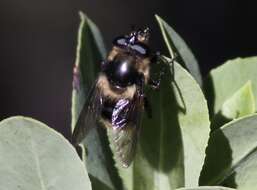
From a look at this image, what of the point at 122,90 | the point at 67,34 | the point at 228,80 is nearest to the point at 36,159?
the point at 228,80

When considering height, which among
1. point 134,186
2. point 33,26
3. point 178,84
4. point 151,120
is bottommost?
point 33,26

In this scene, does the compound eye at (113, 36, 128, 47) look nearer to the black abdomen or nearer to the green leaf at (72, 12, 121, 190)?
the black abdomen

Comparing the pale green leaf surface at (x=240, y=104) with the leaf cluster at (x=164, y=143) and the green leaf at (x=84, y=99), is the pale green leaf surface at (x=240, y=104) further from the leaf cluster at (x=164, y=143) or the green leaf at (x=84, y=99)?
the green leaf at (x=84, y=99)

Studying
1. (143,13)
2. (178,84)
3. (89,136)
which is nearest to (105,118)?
(89,136)

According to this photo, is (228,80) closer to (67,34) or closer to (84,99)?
(84,99)

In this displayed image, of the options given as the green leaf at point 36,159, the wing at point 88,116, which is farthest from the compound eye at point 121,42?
the green leaf at point 36,159

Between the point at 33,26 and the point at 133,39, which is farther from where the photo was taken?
the point at 33,26

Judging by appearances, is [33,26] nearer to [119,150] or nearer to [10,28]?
[10,28]

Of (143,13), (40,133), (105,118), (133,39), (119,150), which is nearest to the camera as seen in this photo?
(40,133)
